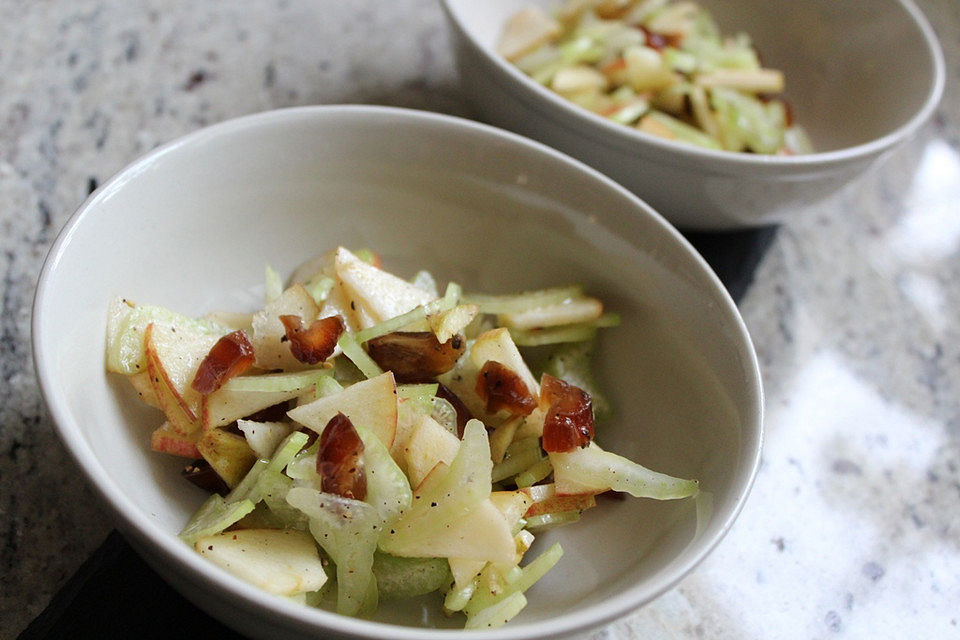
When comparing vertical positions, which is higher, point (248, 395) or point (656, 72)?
point (248, 395)

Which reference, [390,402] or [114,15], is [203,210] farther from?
[114,15]

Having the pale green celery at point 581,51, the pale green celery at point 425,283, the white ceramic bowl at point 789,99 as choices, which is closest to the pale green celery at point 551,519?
the pale green celery at point 425,283

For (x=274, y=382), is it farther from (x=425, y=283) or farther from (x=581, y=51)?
(x=581, y=51)

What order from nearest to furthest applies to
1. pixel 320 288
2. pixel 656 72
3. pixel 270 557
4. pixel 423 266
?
pixel 270 557, pixel 320 288, pixel 423 266, pixel 656 72

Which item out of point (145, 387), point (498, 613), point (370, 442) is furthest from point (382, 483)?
point (145, 387)

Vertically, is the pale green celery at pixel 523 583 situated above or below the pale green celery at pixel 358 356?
below

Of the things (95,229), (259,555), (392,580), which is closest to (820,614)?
(392,580)

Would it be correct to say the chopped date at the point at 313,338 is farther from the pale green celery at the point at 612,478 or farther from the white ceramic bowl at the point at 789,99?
the white ceramic bowl at the point at 789,99
